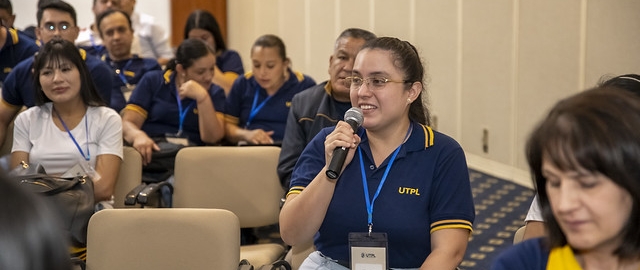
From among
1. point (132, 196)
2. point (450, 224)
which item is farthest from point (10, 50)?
point (450, 224)

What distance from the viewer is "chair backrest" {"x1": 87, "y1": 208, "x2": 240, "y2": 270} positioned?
9.52 ft

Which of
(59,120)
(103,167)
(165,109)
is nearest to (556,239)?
(103,167)

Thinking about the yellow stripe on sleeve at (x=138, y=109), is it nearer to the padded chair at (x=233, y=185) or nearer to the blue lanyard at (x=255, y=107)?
the blue lanyard at (x=255, y=107)

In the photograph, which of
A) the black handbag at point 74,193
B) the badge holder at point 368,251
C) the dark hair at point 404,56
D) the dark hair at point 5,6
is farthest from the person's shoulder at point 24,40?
the badge holder at point 368,251

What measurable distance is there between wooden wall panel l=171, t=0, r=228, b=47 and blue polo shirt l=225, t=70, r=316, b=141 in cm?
424

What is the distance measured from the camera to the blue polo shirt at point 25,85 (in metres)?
4.52

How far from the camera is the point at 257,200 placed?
3904 millimetres

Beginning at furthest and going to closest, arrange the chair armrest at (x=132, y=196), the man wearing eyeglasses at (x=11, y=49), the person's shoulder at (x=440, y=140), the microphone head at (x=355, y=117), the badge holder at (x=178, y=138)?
the man wearing eyeglasses at (x=11, y=49)
the badge holder at (x=178, y=138)
the chair armrest at (x=132, y=196)
the person's shoulder at (x=440, y=140)
the microphone head at (x=355, y=117)

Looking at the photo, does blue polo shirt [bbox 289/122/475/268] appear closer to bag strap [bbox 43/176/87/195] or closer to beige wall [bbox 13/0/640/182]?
bag strap [bbox 43/176/87/195]

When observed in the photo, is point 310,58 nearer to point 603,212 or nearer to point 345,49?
point 345,49

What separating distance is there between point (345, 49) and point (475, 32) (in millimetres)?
2841

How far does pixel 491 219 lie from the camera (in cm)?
531

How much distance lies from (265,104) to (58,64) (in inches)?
57.5

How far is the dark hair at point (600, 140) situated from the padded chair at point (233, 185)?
2426 millimetres
